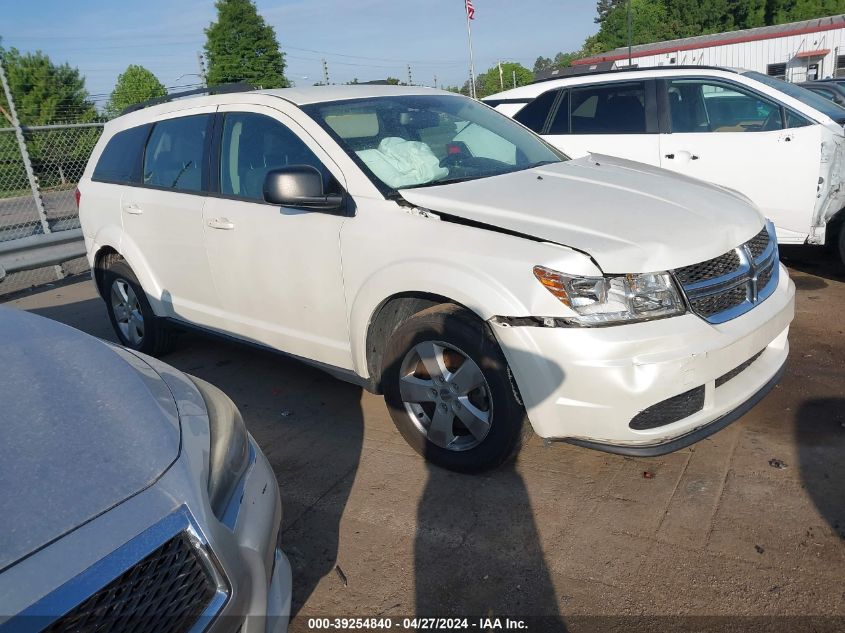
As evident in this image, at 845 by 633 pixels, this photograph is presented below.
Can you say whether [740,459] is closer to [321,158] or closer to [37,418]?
[321,158]

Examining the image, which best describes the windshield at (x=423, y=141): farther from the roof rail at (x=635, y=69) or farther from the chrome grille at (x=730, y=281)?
the roof rail at (x=635, y=69)

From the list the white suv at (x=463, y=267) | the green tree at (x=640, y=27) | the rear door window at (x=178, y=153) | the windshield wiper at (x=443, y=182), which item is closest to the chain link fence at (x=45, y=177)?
the rear door window at (x=178, y=153)

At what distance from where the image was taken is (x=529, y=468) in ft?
11.0

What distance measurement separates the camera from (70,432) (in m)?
1.88

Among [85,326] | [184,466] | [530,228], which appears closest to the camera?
[184,466]

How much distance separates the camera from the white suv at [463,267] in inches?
107

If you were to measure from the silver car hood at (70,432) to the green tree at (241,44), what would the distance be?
31.4 metres

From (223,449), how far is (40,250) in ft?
22.8

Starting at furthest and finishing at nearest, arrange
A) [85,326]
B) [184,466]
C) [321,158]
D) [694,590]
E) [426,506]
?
[85,326], [321,158], [426,506], [694,590], [184,466]

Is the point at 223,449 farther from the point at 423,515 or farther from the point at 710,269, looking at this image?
the point at 710,269

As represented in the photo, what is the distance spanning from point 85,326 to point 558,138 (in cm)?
473

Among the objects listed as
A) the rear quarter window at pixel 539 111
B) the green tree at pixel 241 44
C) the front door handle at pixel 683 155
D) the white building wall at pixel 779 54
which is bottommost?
the front door handle at pixel 683 155

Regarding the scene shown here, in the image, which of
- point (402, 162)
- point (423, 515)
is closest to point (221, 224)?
point (402, 162)

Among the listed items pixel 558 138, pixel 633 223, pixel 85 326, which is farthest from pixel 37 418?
pixel 558 138
